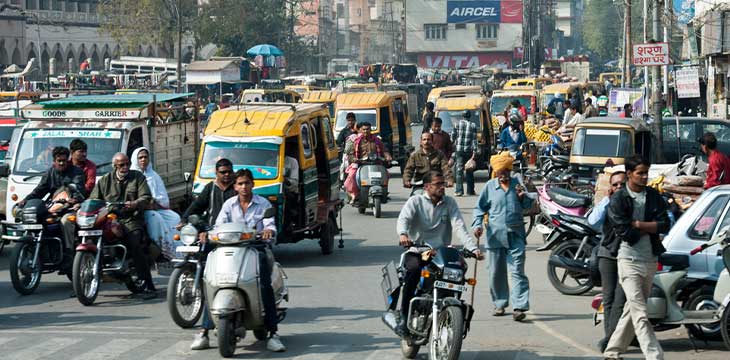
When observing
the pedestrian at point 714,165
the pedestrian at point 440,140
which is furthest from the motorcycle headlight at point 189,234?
the pedestrian at point 440,140

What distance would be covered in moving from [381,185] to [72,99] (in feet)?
19.9

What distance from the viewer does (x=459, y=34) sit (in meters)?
127

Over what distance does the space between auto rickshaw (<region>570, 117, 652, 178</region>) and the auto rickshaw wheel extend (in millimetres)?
7214

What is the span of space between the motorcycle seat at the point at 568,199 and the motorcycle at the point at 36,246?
5861 mm

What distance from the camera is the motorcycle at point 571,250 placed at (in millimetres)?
12641

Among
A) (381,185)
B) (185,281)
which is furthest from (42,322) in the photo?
(381,185)

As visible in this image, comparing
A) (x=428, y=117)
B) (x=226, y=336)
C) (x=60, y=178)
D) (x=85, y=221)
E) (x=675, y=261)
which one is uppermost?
(x=428, y=117)

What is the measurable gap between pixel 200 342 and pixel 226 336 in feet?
2.10

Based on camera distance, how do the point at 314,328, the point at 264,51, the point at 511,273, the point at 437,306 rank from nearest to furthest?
the point at 437,306 < the point at 314,328 < the point at 511,273 < the point at 264,51

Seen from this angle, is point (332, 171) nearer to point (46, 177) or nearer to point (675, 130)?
point (46, 177)

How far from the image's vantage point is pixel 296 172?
1569 centimetres

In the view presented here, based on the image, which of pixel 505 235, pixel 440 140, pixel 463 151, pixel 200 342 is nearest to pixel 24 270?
pixel 200 342

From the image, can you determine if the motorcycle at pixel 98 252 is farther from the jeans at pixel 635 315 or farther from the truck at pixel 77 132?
the jeans at pixel 635 315

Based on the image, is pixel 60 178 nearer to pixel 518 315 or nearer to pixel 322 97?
pixel 518 315
